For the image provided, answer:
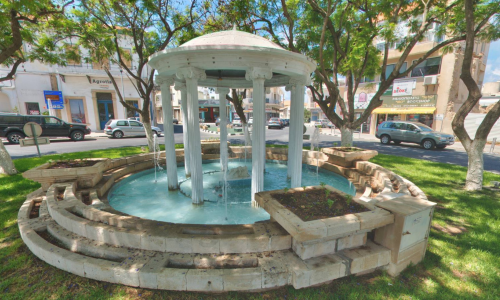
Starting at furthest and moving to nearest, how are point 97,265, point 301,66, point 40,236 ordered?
point 301,66, point 40,236, point 97,265

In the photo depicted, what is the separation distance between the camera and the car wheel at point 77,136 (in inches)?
653

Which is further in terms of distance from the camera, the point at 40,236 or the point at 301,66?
the point at 301,66

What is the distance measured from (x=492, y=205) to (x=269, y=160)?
6.28 metres

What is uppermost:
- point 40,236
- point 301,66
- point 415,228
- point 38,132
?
point 301,66

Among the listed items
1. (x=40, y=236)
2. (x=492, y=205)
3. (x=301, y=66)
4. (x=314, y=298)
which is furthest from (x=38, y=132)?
(x=492, y=205)

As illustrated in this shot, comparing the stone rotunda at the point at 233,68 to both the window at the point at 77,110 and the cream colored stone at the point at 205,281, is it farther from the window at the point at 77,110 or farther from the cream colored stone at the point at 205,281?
the window at the point at 77,110

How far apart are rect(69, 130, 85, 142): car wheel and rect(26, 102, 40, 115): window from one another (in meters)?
8.36

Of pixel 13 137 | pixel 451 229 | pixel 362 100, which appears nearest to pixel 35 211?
pixel 451 229

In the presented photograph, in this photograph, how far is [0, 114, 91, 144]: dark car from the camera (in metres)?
14.2

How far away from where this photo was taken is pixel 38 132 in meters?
7.95

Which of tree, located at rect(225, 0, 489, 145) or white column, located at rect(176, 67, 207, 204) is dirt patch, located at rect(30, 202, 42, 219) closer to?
white column, located at rect(176, 67, 207, 204)

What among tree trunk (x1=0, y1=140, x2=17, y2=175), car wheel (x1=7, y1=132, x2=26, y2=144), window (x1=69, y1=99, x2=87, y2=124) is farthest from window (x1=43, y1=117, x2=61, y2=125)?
tree trunk (x1=0, y1=140, x2=17, y2=175)

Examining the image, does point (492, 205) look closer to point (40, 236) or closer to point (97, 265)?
point (97, 265)

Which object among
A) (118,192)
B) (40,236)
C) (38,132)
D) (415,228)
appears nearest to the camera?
(415,228)
